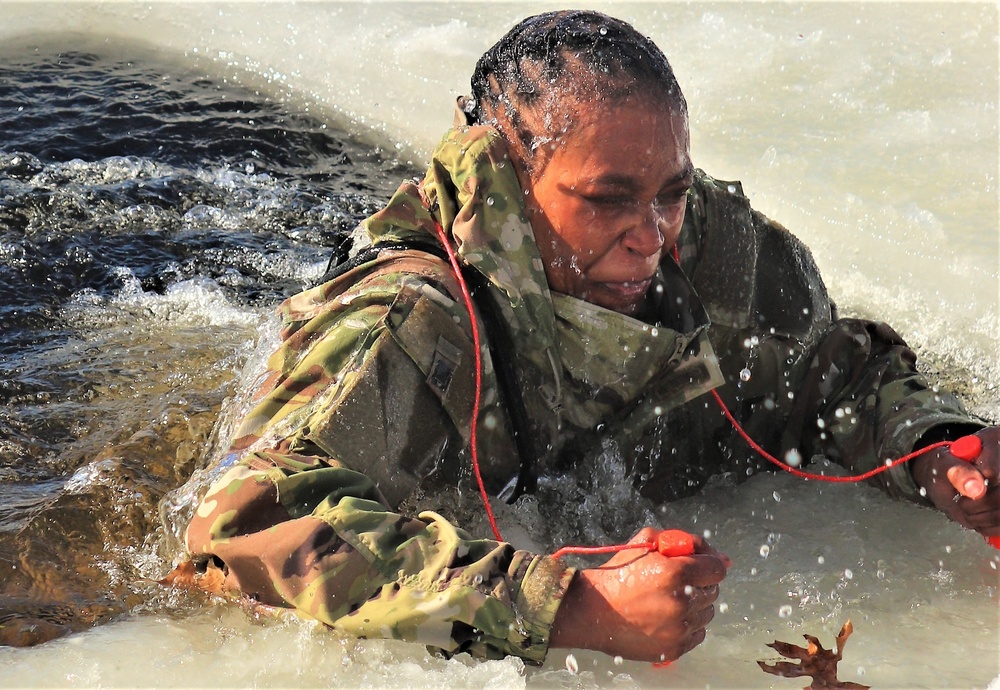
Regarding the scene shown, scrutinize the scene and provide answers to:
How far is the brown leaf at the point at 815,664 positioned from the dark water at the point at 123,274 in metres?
1.45

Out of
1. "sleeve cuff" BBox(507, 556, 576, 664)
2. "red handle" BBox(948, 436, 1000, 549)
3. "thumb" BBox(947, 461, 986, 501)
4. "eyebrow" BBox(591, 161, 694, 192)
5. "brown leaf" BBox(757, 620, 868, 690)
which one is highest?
"eyebrow" BBox(591, 161, 694, 192)

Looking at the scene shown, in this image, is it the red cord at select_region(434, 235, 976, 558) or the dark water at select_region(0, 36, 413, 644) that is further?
the dark water at select_region(0, 36, 413, 644)

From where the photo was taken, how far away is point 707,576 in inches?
77.3

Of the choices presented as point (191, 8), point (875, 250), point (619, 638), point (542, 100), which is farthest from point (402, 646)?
point (191, 8)

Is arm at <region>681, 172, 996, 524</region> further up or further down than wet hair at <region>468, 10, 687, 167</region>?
further down

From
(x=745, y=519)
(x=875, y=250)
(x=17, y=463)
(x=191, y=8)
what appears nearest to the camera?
(x=745, y=519)

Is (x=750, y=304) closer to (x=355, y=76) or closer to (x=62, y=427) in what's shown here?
(x=62, y=427)

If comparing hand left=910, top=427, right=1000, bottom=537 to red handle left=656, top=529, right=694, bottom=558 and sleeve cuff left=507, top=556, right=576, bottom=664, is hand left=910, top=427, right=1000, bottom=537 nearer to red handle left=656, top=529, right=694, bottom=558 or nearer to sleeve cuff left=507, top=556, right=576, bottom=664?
red handle left=656, top=529, right=694, bottom=558

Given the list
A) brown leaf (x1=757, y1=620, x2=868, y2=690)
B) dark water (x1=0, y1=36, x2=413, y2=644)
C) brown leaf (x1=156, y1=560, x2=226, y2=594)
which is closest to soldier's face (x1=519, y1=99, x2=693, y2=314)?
brown leaf (x1=757, y1=620, x2=868, y2=690)

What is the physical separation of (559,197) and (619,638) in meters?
0.95

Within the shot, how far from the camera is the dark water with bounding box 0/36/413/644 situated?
2887mm

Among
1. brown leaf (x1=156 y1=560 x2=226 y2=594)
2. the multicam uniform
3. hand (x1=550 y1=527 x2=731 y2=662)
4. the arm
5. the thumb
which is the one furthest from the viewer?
the arm

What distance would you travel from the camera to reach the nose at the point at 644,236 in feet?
8.00

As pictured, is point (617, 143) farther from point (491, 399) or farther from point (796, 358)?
point (796, 358)
